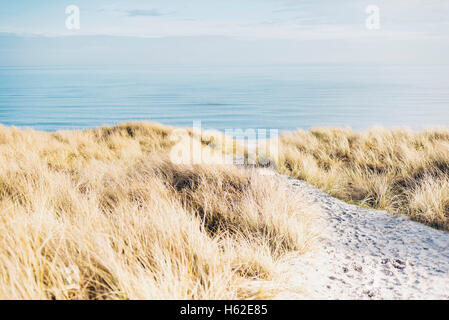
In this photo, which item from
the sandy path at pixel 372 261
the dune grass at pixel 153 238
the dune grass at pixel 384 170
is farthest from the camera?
the dune grass at pixel 384 170

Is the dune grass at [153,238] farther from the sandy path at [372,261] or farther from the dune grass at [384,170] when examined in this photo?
the dune grass at [384,170]

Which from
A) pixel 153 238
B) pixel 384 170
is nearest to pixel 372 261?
pixel 153 238

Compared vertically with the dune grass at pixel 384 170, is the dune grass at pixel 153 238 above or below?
above

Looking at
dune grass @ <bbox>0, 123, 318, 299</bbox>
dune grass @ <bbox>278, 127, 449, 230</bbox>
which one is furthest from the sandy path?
dune grass @ <bbox>278, 127, 449, 230</bbox>

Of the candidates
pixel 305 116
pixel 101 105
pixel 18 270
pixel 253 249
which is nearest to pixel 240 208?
pixel 253 249

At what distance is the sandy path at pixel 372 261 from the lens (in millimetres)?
2787

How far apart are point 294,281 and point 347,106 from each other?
5478 cm

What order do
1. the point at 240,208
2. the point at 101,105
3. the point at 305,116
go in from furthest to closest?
the point at 101,105 → the point at 305,116 → the point at 240,208

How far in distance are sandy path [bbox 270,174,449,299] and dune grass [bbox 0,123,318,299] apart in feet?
0.77

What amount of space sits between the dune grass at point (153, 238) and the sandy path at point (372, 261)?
236 millimetres

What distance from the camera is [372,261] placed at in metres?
3.38

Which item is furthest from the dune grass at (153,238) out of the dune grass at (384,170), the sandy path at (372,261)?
the dune grass at (384,170)

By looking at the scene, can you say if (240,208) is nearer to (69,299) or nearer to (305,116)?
(69,299)

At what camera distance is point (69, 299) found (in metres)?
2.24
